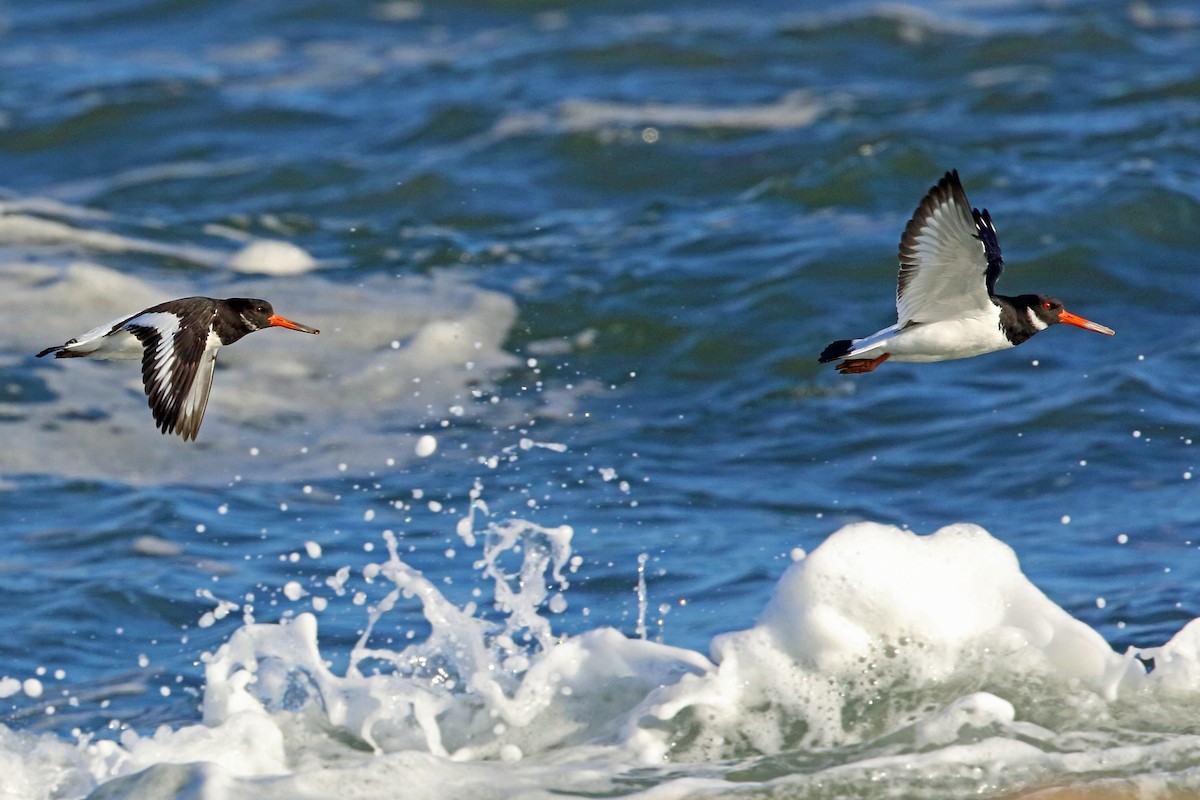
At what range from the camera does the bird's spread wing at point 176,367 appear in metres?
5.43

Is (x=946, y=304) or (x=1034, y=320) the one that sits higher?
(x=946, y=304)

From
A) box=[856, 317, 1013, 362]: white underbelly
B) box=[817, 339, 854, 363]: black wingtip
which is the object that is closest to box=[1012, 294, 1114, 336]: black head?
box=[856, 317, 1013, 362]: white underbelly

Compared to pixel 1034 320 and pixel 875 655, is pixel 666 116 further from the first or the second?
pixel 875 655

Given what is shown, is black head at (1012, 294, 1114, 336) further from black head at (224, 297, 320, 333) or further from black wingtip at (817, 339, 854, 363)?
black head at (224, 297, 320, 333)

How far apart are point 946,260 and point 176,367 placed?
2596 millimetres

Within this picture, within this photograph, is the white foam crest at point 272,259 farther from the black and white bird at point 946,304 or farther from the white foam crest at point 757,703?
the black and white bird at point 946,304

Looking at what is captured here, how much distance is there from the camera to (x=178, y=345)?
560 centimetres

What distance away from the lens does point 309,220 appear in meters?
12.2

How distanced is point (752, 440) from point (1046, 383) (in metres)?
1.76

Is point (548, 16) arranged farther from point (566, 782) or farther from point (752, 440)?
point (566, 782)

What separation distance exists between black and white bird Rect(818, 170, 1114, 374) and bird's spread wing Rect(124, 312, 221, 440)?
83.6 inches

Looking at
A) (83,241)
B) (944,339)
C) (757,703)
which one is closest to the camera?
(757,703)

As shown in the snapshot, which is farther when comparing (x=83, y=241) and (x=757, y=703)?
(x=83, y=241)

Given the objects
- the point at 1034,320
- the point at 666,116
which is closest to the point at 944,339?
the point at 1034,320
